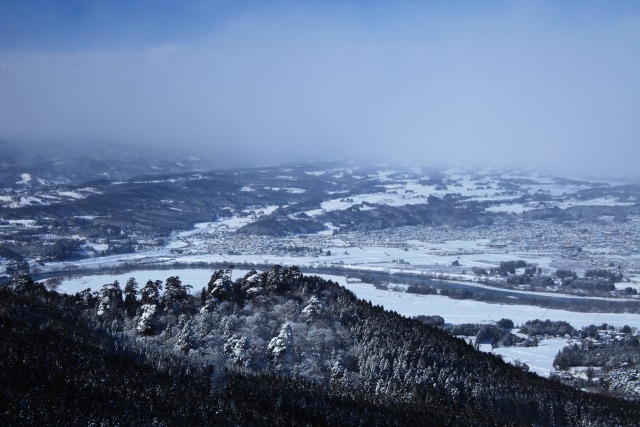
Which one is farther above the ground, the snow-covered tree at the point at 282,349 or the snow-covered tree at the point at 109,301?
the snow-covered tree at the point at 109,301

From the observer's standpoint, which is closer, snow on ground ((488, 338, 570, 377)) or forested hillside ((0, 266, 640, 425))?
forested hillside ((0, 266, 640, 425))

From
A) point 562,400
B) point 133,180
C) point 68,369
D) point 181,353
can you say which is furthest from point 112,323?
point 133,180

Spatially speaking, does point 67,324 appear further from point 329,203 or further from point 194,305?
point 329,203

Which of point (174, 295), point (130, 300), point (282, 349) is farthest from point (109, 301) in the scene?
point (282, 349)

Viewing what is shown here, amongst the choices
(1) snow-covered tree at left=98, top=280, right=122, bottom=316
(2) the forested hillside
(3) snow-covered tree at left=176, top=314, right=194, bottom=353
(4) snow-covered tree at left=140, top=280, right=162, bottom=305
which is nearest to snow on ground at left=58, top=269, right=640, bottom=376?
(4) snow-covered tree at left=140, top=280, right=162, bottom=305

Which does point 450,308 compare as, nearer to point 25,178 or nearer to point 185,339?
point 185,339

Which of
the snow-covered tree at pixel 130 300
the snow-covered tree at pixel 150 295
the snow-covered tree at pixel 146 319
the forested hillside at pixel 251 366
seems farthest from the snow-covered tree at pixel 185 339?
the snow-covered tree at pixel 130 300

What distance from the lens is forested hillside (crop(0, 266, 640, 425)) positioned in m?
33.0

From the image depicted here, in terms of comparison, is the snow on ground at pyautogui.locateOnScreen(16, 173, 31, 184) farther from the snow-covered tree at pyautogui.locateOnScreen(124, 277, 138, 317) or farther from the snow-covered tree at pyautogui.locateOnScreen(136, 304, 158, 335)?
the snow-covered tree at pyautogui.locateOnScreen(136, 304, 158, 335)

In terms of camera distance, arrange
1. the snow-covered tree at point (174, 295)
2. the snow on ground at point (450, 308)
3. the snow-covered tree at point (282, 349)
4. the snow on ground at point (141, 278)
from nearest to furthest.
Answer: the snow-covered tree at point (282, 349), the snow-covered tree at point (174, 295), the snow on ground at point (450, 308), the snow on ground at point (141, 278)

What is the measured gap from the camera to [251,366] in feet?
140

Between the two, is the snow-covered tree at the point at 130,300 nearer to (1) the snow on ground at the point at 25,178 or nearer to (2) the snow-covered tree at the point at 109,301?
(2) the snow-covered tree at the point at 109,301

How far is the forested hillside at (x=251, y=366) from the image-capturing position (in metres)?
33.0

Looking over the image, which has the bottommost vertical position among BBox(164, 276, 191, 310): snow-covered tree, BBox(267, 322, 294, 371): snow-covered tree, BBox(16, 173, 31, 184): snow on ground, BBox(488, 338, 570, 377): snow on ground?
BBox(488, 338, 570, 377): snow on ground
